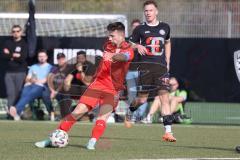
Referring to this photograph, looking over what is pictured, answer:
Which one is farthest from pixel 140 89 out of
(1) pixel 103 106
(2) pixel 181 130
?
(1) pixel 103 106

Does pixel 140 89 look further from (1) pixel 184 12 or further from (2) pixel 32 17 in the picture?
(1) pixel 184 12

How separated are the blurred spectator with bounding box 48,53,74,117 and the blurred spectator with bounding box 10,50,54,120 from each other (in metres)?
0.14

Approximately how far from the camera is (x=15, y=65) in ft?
65.2

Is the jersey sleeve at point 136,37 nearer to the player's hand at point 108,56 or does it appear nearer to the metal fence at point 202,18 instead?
the player's hand at point 108,56

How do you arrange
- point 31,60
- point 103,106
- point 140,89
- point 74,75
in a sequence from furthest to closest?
point 31,60 < point 74,75 < point 140,89 < point 103,106

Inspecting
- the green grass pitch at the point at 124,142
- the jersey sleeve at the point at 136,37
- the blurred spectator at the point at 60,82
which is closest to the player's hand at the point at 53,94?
the blurred spectator at the point at 60,82

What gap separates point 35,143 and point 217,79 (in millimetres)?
9517

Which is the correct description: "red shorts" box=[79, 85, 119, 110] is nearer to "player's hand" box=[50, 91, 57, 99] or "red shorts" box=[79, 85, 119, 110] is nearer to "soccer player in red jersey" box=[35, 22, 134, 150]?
"soccer player in red jersey" box=[35, 22, 134, 150]

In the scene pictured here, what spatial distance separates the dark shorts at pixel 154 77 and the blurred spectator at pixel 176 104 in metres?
4.18

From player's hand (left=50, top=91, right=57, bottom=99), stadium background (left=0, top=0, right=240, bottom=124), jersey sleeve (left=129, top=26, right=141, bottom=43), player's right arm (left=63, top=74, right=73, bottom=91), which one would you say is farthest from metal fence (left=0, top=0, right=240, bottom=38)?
jersey sleeve (left=129, top=26, right=141, bottom=43)

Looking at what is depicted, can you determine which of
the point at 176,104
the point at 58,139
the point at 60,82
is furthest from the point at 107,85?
the point at 60,82

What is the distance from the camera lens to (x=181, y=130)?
16438mm

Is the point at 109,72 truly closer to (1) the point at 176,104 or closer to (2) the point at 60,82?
(1) the point at 176,104

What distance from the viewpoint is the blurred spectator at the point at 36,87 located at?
63.1 feet
